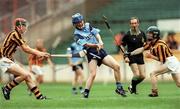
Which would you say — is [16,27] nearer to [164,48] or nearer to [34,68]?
[164,48]

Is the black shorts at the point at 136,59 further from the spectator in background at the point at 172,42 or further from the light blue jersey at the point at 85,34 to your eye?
the spectator in background at the point at 172,42

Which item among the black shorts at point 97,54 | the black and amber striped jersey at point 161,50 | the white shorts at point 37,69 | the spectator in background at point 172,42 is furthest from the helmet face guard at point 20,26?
the spectator in background at point 172,42

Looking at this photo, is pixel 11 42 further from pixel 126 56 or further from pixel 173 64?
pixel 173 64

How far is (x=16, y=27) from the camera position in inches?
733

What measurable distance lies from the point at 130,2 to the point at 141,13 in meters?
1.39

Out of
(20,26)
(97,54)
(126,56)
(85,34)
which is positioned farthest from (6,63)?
(126,56)

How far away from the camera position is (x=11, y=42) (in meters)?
18.6

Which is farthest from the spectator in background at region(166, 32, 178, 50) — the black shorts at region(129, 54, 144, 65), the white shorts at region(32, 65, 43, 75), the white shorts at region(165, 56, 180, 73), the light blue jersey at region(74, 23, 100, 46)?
the light blue jersey at region(74, 23, 100, 46)

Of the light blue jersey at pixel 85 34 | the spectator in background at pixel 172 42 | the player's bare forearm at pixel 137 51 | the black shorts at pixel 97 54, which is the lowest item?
the black shorts at pixel 97 54

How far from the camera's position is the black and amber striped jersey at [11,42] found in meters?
18.4

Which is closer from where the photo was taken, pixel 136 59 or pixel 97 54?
pixel 97 54

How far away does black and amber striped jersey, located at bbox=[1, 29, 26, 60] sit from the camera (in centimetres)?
1842

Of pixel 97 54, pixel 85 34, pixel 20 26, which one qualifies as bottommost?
pixel 97 54

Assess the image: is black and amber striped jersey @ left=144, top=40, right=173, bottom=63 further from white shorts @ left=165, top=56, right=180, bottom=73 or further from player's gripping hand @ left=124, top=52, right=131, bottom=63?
player's gripping hand @ left=124, top=52, right=131, bottom=63
